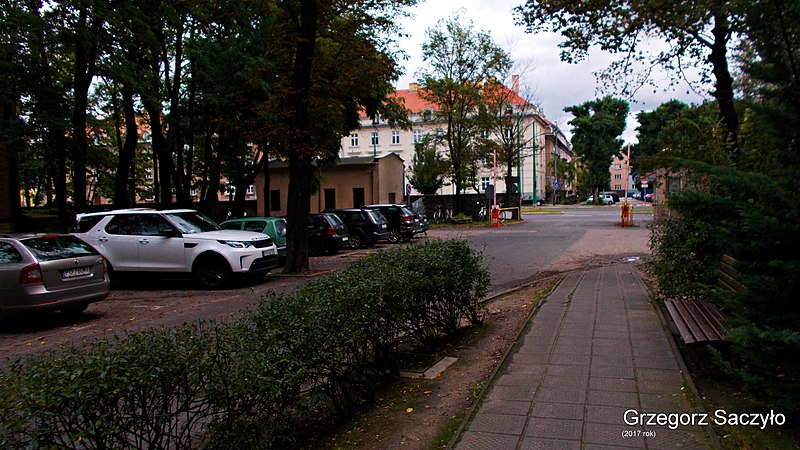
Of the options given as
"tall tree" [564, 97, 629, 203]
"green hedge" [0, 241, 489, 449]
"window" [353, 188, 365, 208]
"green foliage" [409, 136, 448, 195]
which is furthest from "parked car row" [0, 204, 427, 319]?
"tall tree" [564, 97, 629, 203]

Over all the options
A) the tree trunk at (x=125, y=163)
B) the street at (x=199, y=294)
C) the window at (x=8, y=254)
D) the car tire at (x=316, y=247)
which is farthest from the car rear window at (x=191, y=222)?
the tree trunk at (x=125, y=163)

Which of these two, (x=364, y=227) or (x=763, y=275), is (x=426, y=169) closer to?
(x=364, y=227)

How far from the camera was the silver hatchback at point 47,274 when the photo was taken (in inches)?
318

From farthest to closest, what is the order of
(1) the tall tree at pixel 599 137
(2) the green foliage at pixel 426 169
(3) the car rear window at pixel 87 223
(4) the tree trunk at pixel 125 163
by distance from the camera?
(1) the tall tree at pixel 599 137, (2) the green foliage at pixel 426 169, (4) the tree trunk at pixel 125 163, (3) the car rear window at pixel 87 223

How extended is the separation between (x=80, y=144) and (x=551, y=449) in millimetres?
16521

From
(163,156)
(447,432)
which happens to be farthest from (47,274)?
(163,156)

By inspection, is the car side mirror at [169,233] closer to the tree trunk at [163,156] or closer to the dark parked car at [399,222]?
the tree trunk at [163,156]

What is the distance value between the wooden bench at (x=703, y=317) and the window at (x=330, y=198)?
107 feet

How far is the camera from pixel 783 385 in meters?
3.47

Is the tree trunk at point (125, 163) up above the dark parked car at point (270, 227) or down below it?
above

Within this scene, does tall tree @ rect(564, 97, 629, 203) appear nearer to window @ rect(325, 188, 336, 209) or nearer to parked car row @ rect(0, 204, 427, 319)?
window @ rect(325, 188, 336, 209)

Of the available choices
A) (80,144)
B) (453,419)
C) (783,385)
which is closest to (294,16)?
(80,144)

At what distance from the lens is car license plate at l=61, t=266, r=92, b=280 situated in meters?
8.55

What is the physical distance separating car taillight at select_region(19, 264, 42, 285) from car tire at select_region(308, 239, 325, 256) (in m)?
11.8
